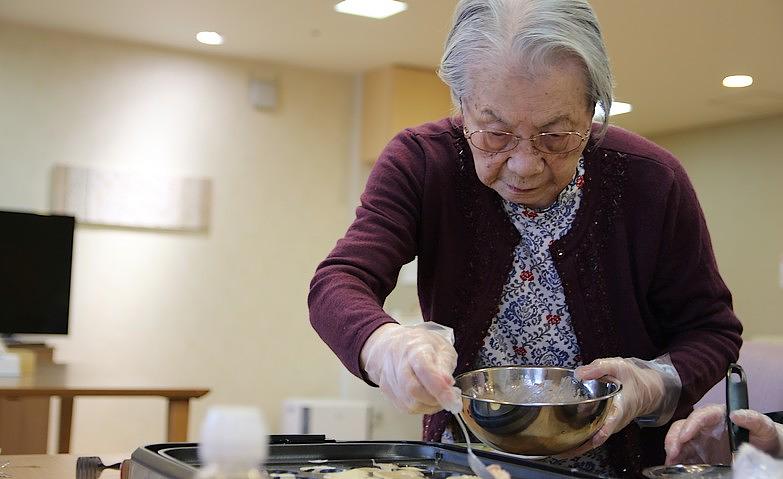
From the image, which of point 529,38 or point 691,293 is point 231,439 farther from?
point 691,293

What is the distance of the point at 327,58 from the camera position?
6.10 meters

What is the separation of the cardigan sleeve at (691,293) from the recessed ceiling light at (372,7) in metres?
3.54

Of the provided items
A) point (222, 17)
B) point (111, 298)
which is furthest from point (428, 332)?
point (111, 298)

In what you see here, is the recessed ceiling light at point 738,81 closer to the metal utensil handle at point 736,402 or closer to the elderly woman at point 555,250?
the elderly woman at point 555,250

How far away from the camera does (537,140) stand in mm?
1244

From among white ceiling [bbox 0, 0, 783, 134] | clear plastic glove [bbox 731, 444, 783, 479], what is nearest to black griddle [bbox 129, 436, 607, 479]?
clear plastic glove [bbox 731, 444, 783, 479]

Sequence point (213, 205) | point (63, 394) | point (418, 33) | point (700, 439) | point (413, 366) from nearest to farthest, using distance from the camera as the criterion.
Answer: point (413, 366), point (700, 439), point (63, 394), point (418, 33), point (213, 205)

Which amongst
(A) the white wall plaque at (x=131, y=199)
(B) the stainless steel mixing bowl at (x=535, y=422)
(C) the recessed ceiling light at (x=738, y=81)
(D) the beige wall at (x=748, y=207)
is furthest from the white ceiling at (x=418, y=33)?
(B) the stainless steel mixing bowl at (x=535, y=422)

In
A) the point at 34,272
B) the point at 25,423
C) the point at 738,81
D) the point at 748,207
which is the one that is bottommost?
the point at 25,423

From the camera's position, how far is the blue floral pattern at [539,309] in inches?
55.2

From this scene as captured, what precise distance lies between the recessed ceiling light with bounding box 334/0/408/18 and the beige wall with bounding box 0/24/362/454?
4.70 ft

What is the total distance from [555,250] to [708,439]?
33cm

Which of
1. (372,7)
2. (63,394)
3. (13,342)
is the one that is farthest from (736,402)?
(372,7)

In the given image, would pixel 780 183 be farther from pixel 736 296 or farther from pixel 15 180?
pixel 15 180
